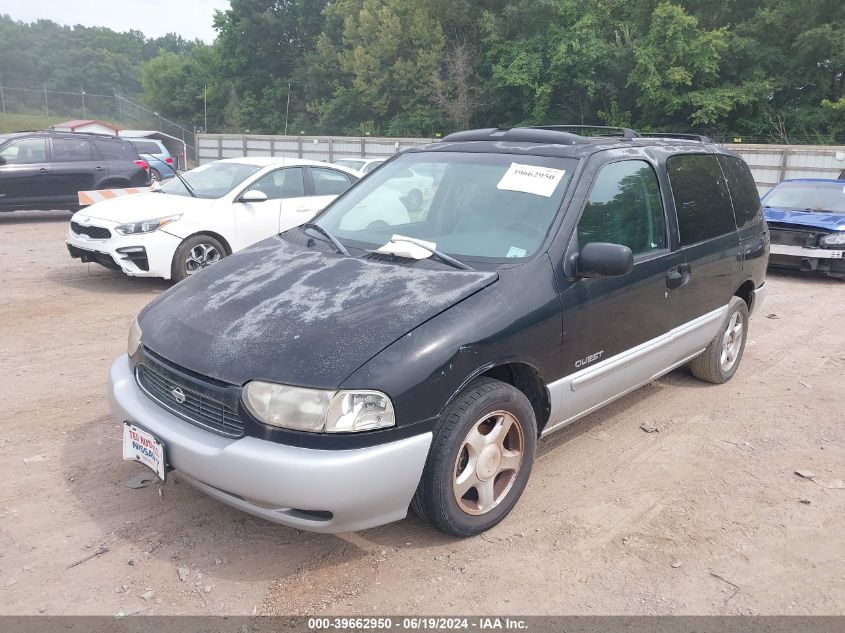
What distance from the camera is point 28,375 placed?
5.20 m

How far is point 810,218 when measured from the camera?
9.98 m

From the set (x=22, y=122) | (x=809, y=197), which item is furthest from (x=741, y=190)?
(x=22, y=122)

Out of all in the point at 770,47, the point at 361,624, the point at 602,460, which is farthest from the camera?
the point at 770,47

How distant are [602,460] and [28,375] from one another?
4.20m

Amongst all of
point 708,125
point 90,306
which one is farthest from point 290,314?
point 708,125

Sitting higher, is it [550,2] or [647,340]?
[550,2]

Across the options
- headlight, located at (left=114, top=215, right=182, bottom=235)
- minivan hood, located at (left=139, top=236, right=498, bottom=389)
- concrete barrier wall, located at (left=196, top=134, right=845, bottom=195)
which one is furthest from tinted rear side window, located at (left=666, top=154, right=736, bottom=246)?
concrete barrier wall, located at (left=196, top=134, right=845, bottom=195)

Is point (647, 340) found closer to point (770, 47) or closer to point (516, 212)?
point (516, 212)

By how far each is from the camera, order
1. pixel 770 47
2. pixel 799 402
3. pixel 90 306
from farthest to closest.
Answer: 1. pixel 770 47
2. pixel 90 306
3. pixel 799 402

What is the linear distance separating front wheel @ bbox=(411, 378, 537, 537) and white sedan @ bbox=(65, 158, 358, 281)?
5705 millimetres

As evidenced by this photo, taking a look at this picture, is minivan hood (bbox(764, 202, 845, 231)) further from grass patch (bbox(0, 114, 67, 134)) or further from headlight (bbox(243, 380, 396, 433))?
grass patch (bbox(0, 114, 67, 134))

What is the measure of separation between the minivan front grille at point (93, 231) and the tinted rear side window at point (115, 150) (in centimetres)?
640

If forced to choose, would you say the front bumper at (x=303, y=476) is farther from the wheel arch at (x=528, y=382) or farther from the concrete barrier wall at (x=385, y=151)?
the concrete barrier wall at (x=385, y=151)

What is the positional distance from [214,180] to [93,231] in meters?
1.60
